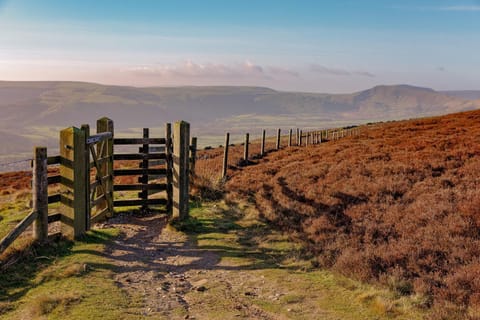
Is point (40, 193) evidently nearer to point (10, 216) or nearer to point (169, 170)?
point (169, 170)

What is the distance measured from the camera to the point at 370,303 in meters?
6.76

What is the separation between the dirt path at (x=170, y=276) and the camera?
6688 mm

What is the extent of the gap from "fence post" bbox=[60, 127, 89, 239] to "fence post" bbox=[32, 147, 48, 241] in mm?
592

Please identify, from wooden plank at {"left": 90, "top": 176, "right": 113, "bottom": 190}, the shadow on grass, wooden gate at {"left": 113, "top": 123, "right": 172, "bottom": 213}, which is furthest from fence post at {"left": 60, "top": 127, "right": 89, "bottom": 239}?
wooden gate at {"left": 113, "top": 123, "right": 172, "bottom": 213}

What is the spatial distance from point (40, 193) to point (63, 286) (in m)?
2.74

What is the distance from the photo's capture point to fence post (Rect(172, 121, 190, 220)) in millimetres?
12344

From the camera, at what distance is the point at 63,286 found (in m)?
7.39

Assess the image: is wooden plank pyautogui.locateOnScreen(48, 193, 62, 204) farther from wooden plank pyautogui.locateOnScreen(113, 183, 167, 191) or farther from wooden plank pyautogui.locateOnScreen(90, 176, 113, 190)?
wooden plank pyautogui.locateOnScreen(113, 183, 167, 191)

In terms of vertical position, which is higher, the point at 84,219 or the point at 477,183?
the point at 477,183

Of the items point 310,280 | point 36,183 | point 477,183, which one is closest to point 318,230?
point 310,280

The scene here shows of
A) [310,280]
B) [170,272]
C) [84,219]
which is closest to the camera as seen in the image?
[310,280]

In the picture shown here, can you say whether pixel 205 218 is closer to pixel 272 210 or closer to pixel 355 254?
pixel 272 210

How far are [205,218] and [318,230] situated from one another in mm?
3691

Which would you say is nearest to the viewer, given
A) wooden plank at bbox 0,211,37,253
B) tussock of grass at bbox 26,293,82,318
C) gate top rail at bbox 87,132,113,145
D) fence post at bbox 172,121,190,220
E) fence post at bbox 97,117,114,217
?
tussock of grass at bbox 26,293,82,318
